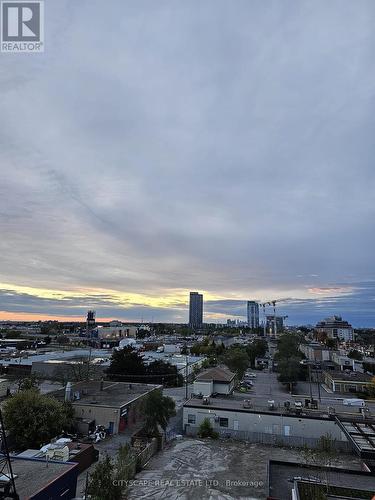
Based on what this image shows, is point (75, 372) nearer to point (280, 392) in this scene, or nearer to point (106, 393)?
point (106, 393)

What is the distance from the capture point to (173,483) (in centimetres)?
2156

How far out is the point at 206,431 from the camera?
99.4ft

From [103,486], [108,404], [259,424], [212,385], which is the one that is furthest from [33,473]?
[212,385]

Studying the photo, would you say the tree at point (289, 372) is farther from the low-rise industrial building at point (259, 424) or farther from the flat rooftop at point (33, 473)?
the flat rooftop at point (33, 473)

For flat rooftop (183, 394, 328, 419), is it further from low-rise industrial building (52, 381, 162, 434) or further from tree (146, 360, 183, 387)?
tree (146, 360, 183, 387)

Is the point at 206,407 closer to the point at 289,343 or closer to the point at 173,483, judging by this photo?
the point at 173,483

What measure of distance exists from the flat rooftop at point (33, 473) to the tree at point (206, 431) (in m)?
14.4

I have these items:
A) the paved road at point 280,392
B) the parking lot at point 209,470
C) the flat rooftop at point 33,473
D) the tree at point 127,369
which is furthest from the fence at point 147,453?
the tree at point 127,369

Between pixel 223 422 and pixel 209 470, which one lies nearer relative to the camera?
pixel 209 470

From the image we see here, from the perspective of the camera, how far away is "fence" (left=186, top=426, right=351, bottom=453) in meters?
27.9

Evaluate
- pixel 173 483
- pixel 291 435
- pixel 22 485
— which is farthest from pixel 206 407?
pixel 22 485

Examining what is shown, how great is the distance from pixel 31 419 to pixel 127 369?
86.5ft

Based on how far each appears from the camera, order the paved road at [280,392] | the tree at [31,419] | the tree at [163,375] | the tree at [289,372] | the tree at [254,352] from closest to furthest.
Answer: the tree at [31,419], the paved road at [280,392], the tree at [163,375], the tree at [289,372], the tree at [254,352]

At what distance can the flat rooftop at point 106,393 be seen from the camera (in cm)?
3275
